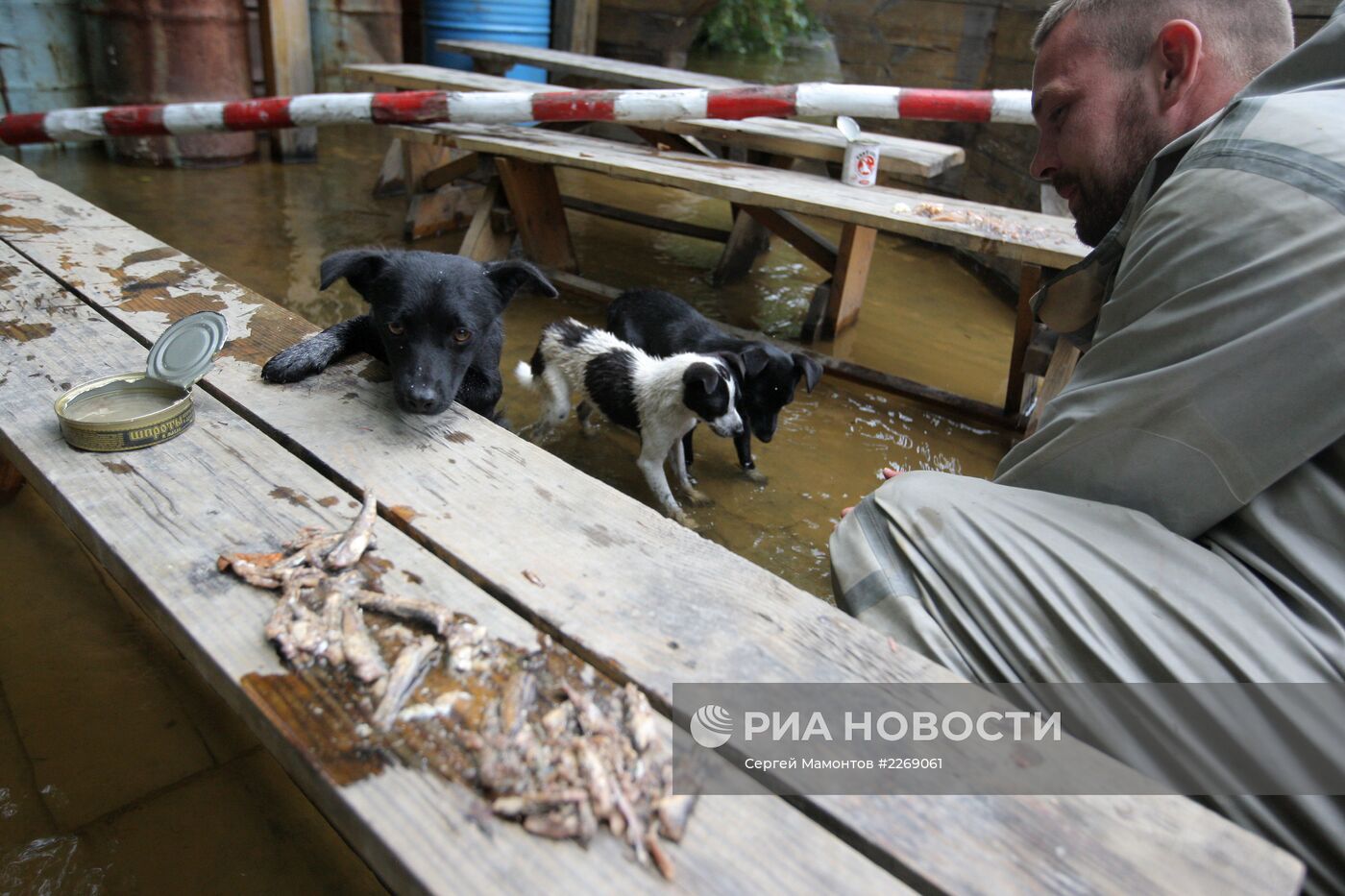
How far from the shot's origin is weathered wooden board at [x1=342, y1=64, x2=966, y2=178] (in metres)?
4.52

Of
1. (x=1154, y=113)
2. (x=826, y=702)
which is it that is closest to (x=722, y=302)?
(x=1154, y=113)

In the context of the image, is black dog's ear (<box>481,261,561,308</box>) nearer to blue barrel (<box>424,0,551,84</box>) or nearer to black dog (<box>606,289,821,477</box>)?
black dog (<box>606,289,821,477</box>)

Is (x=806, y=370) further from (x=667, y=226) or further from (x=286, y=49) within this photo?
(x=286, y=49)

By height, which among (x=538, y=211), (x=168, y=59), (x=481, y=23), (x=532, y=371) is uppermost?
(x=481, y=23)

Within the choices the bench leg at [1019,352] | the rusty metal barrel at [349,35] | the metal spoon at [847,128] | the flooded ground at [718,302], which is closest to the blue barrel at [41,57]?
the flooded ground at [718,302]

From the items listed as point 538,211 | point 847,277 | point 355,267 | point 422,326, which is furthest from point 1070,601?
point 538,211

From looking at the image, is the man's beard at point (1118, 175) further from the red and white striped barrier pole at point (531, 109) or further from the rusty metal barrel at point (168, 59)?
the rusty metal barrel at point (168, 59)

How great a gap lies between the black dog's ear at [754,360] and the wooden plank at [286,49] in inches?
210

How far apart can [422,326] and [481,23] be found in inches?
262

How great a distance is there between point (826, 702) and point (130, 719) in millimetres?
1803

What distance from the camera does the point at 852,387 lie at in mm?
4500

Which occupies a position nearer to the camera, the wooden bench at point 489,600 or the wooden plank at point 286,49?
the wooden bench at point 489,600

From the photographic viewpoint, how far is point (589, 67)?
6.25 meters

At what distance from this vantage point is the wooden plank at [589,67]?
19.8 feet
